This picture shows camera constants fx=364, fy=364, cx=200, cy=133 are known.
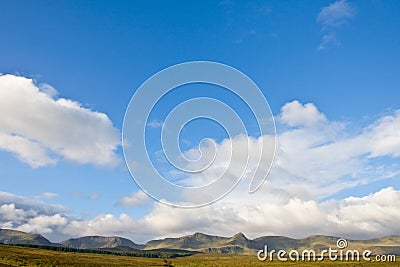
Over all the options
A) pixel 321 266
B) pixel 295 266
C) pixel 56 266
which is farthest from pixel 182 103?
pixel 321 266

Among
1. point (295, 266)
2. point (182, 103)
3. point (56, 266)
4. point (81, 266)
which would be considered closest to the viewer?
point (182, 103)

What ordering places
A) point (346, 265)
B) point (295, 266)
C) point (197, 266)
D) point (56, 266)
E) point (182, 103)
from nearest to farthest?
point (182, 103) < point (56, 266) < point (295, 266) < point (346, 265) < point (197, 266)

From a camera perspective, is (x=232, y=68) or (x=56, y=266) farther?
(x=56, y=266)

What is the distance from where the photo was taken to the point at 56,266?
129250mm

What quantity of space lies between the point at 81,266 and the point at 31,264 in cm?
1814

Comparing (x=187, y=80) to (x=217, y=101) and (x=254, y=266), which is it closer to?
(x=217, y=101)

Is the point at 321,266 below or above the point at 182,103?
below

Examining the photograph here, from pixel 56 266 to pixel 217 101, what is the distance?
422ft

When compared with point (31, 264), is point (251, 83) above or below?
above

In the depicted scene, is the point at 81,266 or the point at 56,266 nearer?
the point at 56,266

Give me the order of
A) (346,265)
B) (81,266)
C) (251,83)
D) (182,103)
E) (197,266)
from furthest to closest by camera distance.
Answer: (197,266) → (346,265) → (81,266) → (182,103) → (251,83)

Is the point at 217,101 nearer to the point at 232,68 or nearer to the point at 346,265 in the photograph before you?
the point at 232,68

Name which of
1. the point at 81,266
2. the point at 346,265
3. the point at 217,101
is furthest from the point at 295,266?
the point at 217,101

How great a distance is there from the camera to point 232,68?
1980 centimetres
